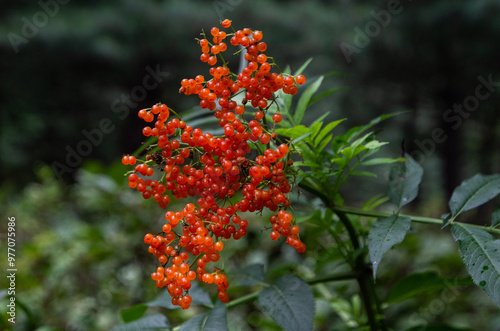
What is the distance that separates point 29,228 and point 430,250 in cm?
213

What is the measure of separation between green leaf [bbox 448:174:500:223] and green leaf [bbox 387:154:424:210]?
0.08m

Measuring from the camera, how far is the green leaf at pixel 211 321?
2.34 ft

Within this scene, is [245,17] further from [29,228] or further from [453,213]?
[453,213]

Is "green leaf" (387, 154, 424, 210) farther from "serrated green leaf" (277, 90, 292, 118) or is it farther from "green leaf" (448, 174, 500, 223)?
"serrated green leaf" (277, 90, 292, 118)

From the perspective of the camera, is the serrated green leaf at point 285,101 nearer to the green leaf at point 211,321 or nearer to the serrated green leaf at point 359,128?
the serrated green leaf at point 359,128

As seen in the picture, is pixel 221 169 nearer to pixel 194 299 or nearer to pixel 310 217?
pixel 310 217

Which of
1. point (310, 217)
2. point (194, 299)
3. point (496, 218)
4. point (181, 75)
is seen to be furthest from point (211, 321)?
point (181, 75)

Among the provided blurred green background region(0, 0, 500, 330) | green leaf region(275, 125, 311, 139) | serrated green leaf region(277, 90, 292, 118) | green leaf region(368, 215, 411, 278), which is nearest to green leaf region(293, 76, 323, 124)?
serrated green leaf region(277, 90, 292, 118)

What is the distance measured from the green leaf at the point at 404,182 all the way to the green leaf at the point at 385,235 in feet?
0.33

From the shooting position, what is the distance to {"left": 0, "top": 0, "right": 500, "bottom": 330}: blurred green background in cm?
415

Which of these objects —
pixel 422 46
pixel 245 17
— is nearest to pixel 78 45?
pixel 245 17

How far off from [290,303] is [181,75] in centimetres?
564

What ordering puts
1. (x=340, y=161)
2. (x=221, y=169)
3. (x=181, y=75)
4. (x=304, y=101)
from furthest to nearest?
1. (x=181, y=75)
2. (x=304, y=101)
3. (x=340, y=161)
4. (x=221, y=169)

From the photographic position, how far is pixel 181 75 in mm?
Result: 6012
